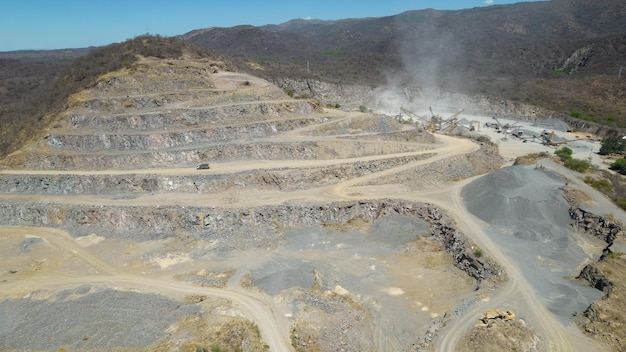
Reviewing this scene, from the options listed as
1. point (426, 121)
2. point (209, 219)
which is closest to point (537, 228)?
point (209, 219)

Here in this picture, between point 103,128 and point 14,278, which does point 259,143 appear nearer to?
point 103,128

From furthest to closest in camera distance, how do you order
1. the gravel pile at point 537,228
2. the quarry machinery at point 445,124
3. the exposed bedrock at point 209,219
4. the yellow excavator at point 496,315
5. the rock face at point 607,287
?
the quarry machinery at point 445,124 → the exposed bedrock at point 209,219 → the gravel pile at point 537,228 → the yellow excavator at point 496,315 → the rock face at point 607,287

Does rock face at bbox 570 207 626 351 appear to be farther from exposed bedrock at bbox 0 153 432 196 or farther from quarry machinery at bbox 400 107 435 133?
quarry machinery at bbox 400 107 435 133

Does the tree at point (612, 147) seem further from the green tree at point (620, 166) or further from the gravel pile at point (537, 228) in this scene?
the gravel pile at point (537, 228)

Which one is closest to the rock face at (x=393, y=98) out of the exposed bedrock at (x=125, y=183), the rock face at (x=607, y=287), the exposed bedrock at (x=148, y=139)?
the exposed bedrock at (x=148, y=139)

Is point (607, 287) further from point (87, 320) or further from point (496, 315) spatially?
point (87, 320)

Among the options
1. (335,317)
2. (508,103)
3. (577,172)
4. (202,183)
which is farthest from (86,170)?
(508,103)
